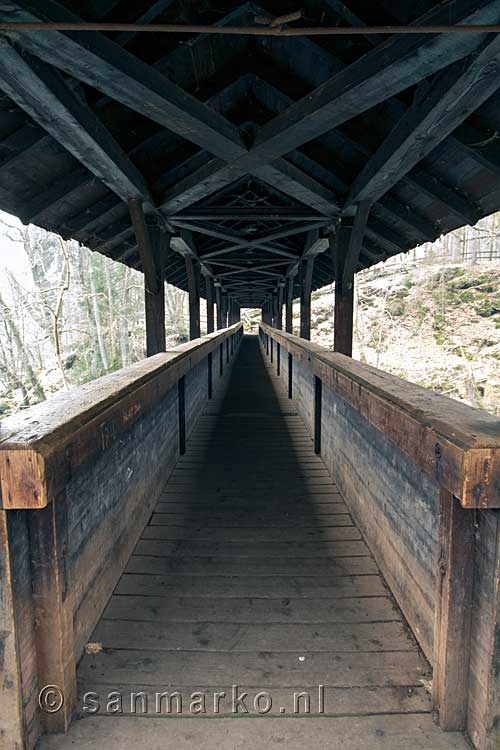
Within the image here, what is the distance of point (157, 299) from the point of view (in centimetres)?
585

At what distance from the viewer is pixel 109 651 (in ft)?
6.91

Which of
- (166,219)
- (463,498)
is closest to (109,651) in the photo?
(463,498)

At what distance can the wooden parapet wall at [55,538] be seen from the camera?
1.47 m

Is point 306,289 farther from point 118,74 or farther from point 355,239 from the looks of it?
point 118,74

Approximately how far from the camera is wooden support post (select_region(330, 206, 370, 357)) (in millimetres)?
5407

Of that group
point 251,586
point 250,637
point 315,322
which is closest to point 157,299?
point 251,586

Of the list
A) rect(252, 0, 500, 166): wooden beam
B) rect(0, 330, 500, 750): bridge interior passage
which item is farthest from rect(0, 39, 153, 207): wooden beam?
rect(0, 330, 500, 750): bridge interior passage

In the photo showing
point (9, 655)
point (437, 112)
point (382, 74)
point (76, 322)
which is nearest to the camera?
point (9, 655)

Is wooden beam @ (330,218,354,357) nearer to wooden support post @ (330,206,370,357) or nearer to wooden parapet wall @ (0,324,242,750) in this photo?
wooden support post @ (330,206,370,357)

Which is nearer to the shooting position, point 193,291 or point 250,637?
point 250,637

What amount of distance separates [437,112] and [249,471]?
355cm

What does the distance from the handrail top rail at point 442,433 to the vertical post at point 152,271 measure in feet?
11.2

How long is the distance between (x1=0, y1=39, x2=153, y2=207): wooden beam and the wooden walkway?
9.99 ft

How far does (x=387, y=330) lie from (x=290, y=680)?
1745 inches
